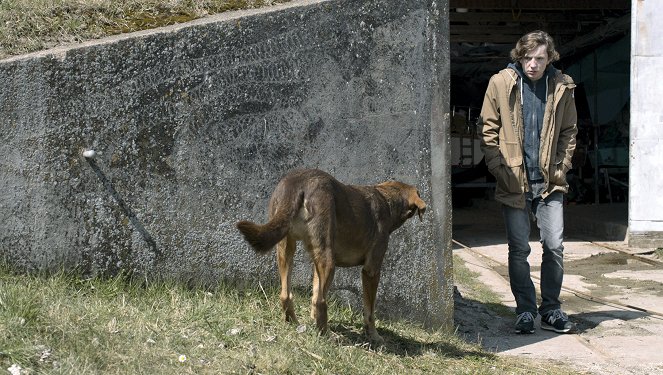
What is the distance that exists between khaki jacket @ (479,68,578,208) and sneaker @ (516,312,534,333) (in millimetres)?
821

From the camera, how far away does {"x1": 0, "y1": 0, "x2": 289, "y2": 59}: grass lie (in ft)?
18.0

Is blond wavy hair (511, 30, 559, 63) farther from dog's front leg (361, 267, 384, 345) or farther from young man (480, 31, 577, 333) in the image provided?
dog's front leg (361, 267, 384, 345)

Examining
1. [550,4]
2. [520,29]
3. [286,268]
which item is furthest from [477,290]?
[520,29]

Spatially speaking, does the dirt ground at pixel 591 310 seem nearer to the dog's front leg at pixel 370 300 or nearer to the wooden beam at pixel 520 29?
the dog's front leg at pixel 370 300

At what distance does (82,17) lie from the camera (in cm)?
575

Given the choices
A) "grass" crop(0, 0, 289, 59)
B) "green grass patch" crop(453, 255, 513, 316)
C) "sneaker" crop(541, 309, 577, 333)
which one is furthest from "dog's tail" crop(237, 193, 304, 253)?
"green grass patch" crop(453, 255, 513, 316)

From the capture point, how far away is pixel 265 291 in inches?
222

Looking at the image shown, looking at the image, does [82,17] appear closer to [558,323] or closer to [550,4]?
[558,323]

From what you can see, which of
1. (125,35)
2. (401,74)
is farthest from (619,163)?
(125,35)

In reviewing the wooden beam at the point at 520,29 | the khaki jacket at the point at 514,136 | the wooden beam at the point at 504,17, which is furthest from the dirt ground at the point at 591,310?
the wooden beam at the point at 520,29

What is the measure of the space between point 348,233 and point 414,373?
866 millimetres

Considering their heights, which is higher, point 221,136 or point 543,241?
point 221,136

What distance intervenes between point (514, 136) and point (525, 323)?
4.50ft

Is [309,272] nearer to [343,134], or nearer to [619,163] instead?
[343,134]
